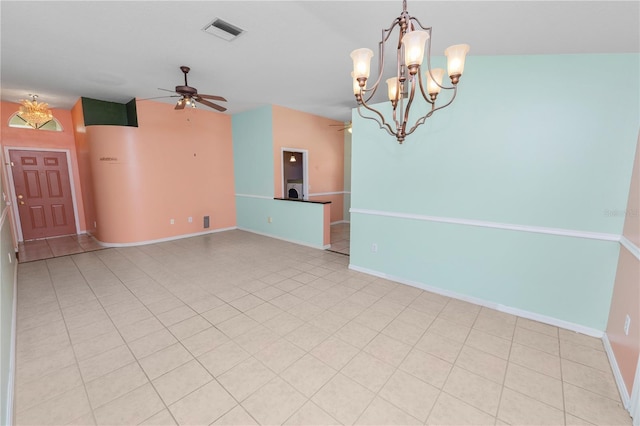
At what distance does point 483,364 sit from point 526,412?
41cm

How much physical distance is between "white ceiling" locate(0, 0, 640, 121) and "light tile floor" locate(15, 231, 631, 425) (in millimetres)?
2473

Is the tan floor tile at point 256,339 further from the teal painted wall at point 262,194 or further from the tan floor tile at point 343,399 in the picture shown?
the teal painted wall at point 262,194

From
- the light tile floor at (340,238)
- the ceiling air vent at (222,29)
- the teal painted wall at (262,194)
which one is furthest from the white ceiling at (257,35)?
the light tile floor at (340,238)

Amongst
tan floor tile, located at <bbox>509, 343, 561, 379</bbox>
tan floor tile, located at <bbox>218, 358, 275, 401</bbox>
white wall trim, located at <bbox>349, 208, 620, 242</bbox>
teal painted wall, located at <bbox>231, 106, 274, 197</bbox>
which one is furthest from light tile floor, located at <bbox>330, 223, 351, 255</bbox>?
tan floor tile, located at <bbox>218, 358, 275, 401</bbox>

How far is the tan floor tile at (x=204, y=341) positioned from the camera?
221cm

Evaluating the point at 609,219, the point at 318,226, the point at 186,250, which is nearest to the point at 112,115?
the point at 186,250

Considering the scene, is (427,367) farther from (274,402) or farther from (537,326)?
(537,326)

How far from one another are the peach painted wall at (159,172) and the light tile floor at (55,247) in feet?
1.08

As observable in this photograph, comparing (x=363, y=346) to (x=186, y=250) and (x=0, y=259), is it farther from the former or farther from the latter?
(x=186, y=250)

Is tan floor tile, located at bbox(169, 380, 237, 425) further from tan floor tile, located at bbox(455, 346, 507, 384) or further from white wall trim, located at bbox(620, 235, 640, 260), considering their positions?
white wall trim, located at bbox(620, 235, 640, 260)

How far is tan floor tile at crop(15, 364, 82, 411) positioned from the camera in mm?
1693

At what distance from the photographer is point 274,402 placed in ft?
5.58

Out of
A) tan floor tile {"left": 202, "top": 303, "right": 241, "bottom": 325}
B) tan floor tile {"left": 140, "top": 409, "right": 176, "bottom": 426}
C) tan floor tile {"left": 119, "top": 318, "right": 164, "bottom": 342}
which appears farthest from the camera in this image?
tan floor tile {"left": 202, "top": 303, "right": 241, "bottom": 325}

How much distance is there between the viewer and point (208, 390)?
1.79m
